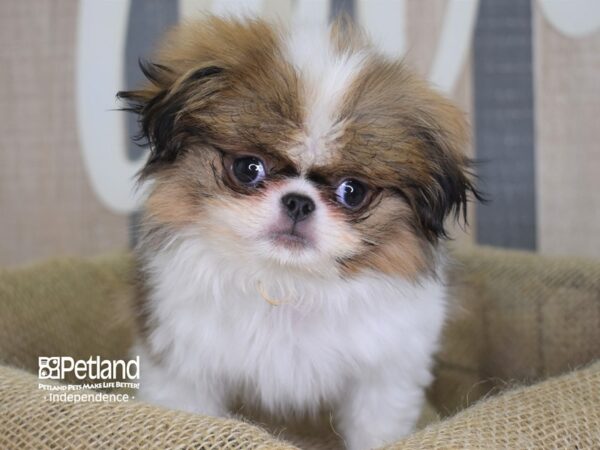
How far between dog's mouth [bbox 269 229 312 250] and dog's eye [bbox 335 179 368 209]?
0.39ft

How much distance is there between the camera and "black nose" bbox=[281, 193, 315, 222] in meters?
1.50

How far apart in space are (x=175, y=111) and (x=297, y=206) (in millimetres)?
350

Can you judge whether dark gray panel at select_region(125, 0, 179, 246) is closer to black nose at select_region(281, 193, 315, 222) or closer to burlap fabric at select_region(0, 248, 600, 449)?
burlap fabric at select_region(0, 248, 600, 449)

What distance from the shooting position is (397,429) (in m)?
1.90

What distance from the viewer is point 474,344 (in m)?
2.63

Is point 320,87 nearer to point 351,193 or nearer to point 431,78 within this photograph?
point 351,193

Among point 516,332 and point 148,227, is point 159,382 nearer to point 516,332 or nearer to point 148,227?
point 148,227

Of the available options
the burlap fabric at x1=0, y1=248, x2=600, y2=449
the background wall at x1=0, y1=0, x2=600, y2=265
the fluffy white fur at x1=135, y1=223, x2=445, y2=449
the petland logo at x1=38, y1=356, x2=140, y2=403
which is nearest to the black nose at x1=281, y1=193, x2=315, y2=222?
the fluffy white fur at x1=135, y1=223, x2=445, y2=449

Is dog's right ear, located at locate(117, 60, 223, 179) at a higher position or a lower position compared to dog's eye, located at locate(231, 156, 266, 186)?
higher

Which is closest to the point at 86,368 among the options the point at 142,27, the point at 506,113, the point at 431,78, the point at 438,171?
the point at 438,171

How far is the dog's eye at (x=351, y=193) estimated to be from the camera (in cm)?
158

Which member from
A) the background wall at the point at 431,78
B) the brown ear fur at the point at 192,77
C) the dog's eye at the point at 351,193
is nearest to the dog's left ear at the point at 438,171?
the dog's eye at the point at 351,193

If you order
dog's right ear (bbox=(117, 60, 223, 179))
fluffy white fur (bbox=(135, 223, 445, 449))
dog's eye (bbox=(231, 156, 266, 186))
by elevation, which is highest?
dog's right ear (bbox=(117, 60, 223, 179))

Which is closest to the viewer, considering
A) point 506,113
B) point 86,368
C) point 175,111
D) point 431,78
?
point 175,111
